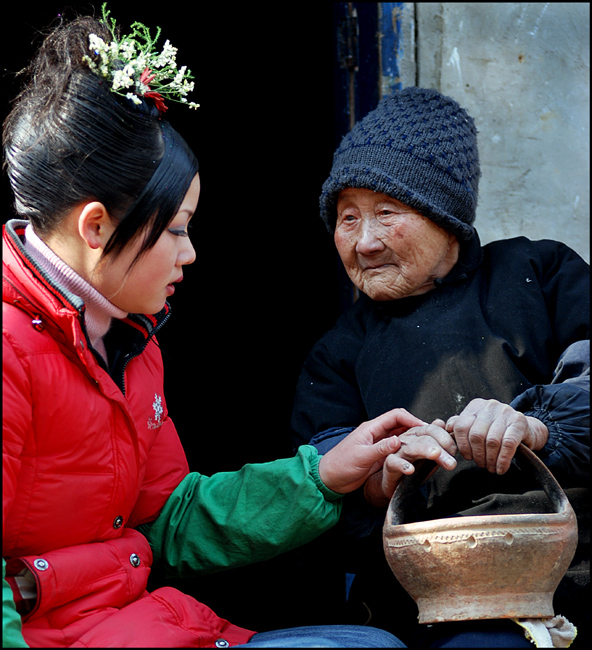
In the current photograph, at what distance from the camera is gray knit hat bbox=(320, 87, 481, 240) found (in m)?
2.14

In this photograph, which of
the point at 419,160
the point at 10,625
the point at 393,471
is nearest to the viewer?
the point at 10,625

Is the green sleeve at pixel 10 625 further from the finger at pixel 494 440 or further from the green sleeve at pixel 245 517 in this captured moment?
the finger at pixel 494 440

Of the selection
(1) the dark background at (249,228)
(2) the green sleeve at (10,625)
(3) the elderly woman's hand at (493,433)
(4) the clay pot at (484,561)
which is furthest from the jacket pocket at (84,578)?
(1) the dark background at (249,228)

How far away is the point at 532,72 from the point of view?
281 cm

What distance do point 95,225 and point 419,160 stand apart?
91 cm

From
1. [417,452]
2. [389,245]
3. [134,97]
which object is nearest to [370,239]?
[389,245]

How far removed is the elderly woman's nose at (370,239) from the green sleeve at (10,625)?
4.01 feet

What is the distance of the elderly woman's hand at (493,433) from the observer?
173 centimetres

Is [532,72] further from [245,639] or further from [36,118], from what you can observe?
[245,639]

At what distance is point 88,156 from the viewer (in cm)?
166

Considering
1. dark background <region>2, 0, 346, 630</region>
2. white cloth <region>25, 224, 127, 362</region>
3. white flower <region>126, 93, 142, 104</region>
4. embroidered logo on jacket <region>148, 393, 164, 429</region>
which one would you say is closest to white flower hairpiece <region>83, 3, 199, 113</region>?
white flower <region>126, 93, 142, 104</region>

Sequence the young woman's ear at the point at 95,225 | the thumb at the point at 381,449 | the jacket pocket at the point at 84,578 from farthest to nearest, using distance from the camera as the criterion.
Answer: the thumb at the point at 381,449 → the young woman's ear at the point at 95,225 → the jacket pocket at the point at 84,578

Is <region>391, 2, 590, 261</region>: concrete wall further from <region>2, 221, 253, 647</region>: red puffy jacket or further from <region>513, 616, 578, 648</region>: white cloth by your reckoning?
<region>2, 221, 253, 647</region>: red puffy jacket

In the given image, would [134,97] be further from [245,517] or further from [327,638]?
[327,638]
